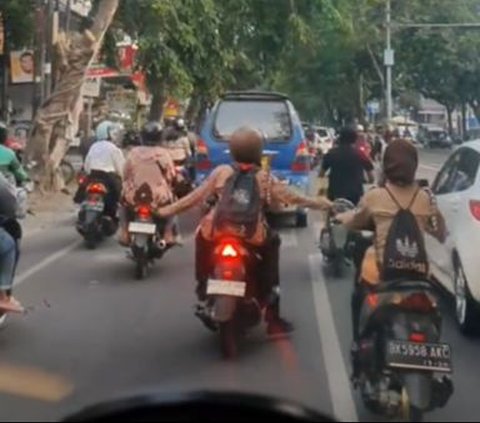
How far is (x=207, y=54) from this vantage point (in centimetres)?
2795

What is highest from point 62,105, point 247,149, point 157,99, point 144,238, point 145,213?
point 157,99

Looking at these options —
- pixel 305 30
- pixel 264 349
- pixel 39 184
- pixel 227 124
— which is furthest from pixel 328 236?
pixel 305 30

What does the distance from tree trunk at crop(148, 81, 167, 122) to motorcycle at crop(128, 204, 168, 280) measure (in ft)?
55.7

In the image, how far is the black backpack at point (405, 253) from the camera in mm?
6016

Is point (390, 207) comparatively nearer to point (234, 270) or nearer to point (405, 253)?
point (405, 253)

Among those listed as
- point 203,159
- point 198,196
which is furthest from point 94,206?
point 198,196

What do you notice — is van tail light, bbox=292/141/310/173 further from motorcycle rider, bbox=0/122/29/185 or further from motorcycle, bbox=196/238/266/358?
motorcycle, bbox=196/238/266/358

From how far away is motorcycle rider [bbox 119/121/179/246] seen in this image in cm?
1161

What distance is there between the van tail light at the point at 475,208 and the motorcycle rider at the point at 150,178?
3.97m

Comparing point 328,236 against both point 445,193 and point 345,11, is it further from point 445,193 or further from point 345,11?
point 345,11

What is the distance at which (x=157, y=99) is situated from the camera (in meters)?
33.6

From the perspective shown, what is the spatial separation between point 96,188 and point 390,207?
7.94m

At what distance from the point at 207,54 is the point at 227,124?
11.4 m

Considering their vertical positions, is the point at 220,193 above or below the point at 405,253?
above
